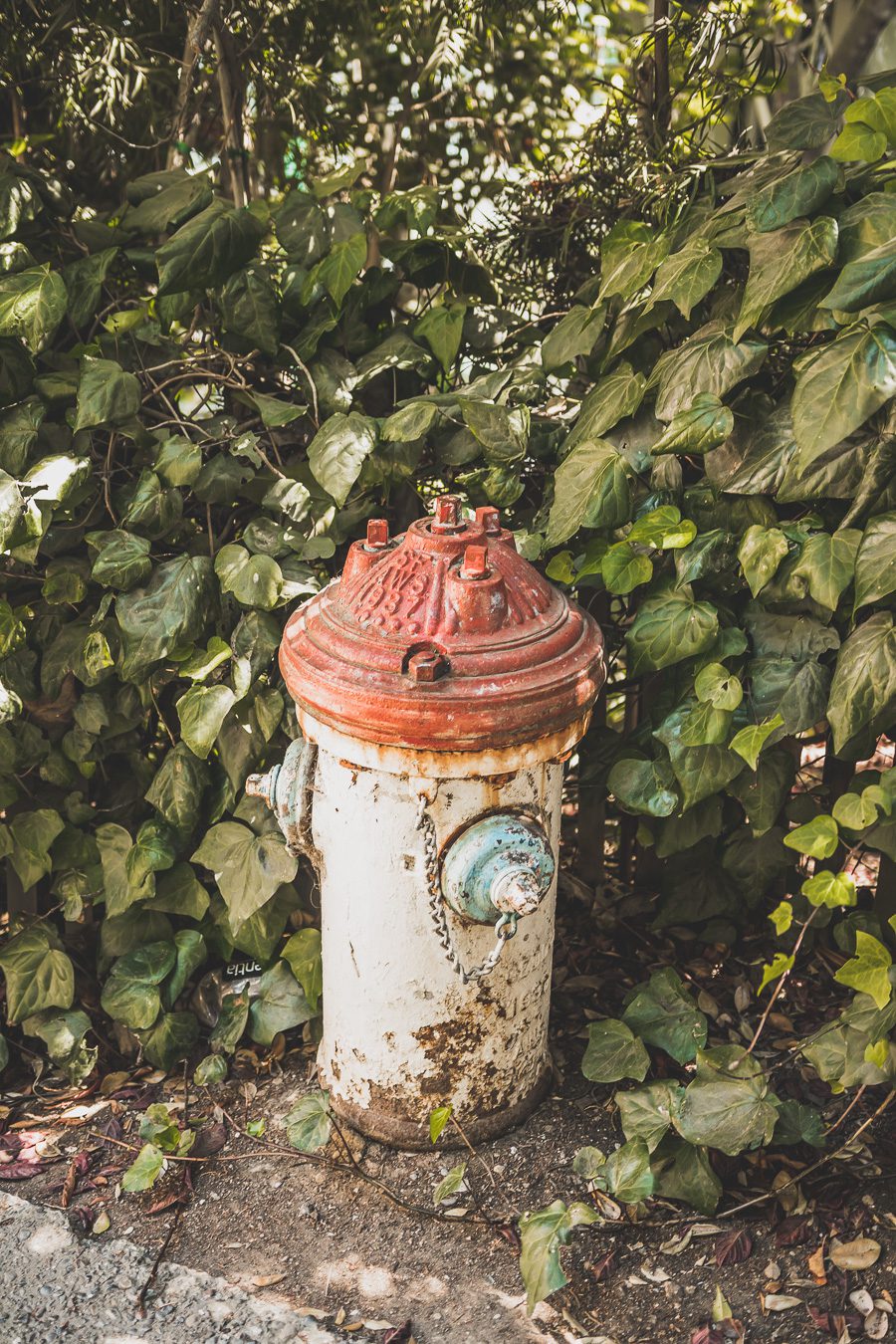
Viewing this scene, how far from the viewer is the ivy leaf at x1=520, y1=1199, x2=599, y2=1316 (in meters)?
2.08

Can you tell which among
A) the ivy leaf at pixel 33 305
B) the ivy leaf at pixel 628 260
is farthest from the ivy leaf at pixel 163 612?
the ivy leaf at pixel 628 260

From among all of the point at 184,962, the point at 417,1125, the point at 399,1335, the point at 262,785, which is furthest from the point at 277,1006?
the point at 399,1335

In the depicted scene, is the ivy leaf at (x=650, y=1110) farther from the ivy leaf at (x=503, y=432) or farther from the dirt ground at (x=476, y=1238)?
the ivy leaf at (x=503, y=432)

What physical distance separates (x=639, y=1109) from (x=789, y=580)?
3.77 ft

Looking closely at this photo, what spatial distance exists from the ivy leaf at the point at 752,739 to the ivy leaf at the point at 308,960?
3.75 ft

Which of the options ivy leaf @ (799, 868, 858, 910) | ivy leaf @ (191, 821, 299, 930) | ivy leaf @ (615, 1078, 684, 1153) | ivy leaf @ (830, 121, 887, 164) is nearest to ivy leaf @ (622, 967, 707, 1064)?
ivy leaf @ (615, 1078, 684, 1153)

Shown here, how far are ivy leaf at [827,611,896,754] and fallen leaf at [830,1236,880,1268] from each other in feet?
3.33

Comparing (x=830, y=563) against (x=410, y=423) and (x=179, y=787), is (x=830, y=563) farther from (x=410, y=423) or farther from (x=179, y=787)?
(x=179, y=787)

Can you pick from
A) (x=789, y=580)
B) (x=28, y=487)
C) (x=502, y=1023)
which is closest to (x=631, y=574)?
(x=789, y=580)

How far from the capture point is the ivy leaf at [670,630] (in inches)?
94.3

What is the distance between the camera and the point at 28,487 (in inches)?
100

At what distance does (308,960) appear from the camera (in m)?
2.82

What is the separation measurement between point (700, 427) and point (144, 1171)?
194 cm

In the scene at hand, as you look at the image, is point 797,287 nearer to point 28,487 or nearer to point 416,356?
point 416,356
